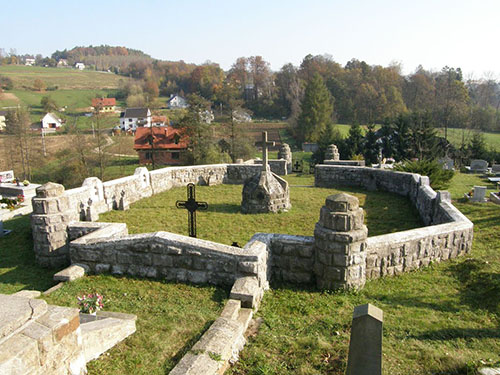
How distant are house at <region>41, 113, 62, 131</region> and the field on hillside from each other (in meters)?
26.6

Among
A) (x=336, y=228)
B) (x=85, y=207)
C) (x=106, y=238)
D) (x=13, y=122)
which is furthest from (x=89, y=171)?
(x=336, y=228)

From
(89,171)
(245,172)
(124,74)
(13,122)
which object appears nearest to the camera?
(245,172)

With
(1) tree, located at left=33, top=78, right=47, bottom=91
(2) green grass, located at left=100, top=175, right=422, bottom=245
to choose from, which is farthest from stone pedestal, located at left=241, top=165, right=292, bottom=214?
(1) tree, located at left=33, top=78, right=47, bottom=91

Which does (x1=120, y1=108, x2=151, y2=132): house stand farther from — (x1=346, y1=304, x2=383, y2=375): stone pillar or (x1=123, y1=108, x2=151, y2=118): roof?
(x1=346, y1=304, x2=383, y2=375): stone pillar

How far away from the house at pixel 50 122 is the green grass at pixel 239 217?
52113 millimetres

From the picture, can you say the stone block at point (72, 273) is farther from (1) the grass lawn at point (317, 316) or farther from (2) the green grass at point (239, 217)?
(2) the green grass at point (239, 217)

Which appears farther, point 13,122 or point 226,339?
point 13,122

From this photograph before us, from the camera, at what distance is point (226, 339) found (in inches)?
154

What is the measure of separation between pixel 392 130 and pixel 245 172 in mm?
14674

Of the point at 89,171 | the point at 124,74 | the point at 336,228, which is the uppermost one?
the point at 124,74

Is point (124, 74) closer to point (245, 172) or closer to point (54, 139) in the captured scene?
point (54, 139)

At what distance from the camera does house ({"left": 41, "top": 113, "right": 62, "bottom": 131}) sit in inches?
2201

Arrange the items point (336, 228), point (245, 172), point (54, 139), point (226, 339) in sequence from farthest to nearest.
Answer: point (54, 139) → point (245, 172) → point (336, 228) → point (226, 339)

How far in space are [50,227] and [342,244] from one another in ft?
18.4
